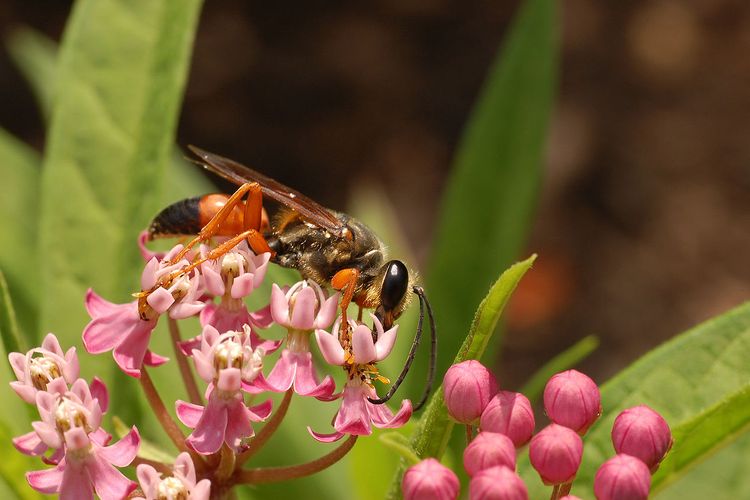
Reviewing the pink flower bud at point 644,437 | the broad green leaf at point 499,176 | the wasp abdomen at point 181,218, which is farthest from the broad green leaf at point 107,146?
the pink flower bud at point 644,437

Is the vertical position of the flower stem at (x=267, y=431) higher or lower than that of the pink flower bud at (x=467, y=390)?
lower

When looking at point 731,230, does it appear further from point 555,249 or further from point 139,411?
point 139,411

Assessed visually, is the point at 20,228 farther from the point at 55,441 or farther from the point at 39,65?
the point at 55,441

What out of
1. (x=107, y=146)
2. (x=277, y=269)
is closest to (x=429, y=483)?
(x=277, y=269)

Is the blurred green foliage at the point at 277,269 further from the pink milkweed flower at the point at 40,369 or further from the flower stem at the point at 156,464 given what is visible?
the flower stem at the point at 156,464

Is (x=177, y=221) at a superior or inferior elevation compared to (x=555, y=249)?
superior

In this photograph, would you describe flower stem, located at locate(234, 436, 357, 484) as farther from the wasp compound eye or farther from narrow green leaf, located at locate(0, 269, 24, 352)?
narrow green leaf, located at locate(0, 269, 24, 352)

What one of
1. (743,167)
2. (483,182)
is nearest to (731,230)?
(743,167)
